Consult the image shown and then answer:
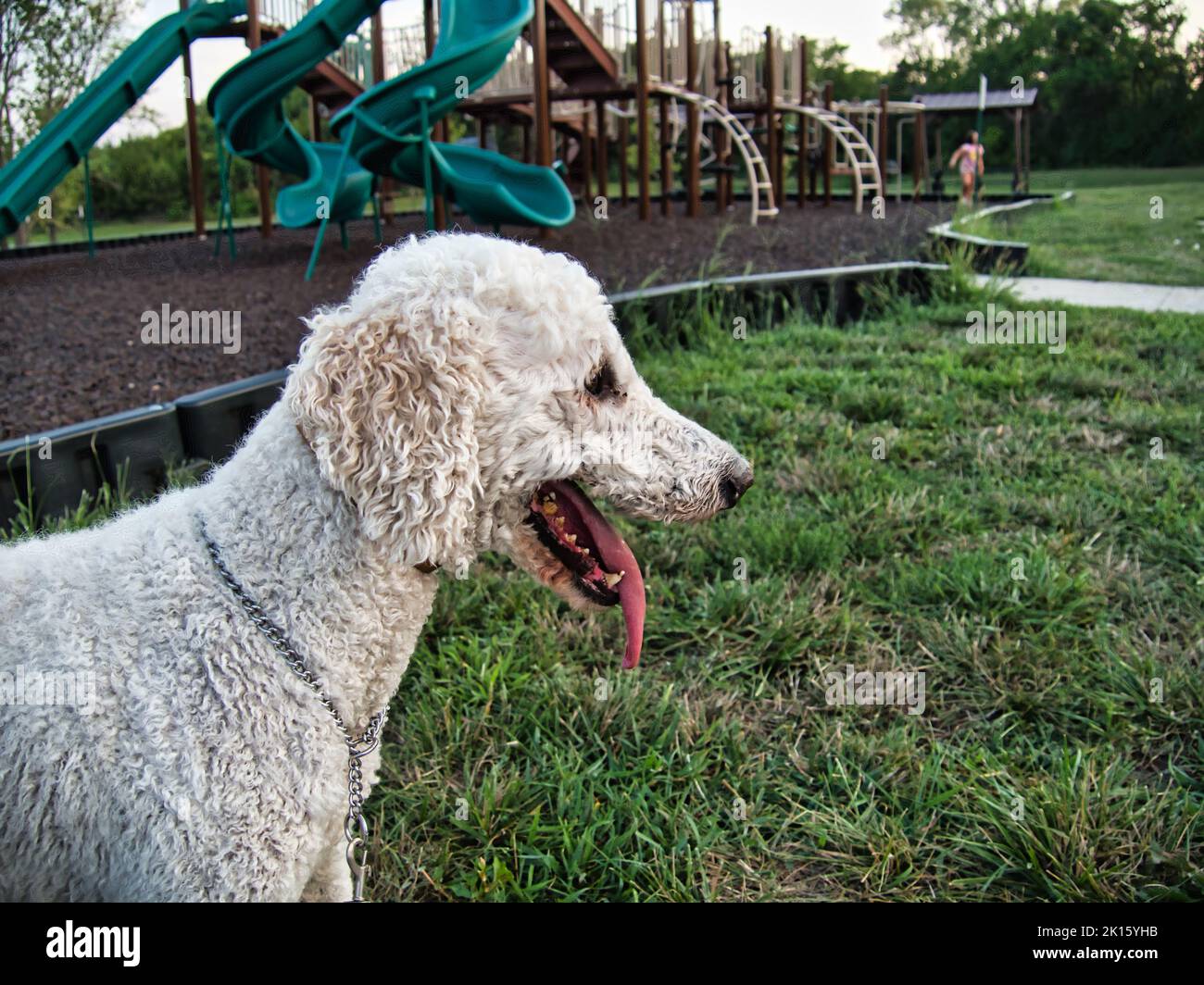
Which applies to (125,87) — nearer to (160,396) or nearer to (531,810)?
(160,396)

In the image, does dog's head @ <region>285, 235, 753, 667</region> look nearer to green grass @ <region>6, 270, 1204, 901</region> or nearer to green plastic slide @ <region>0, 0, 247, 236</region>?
green grass @ <region>6, 270, 1204, 901</region>

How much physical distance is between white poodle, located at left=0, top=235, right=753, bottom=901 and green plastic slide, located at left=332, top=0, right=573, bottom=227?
5505mm

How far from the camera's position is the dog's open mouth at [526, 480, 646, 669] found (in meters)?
1.88

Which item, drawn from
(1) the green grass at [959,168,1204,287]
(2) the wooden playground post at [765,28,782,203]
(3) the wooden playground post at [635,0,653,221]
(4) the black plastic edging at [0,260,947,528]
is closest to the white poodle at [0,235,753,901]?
(4) the black plastic edging at [0,260,947,528]

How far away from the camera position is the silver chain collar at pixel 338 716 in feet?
5.54

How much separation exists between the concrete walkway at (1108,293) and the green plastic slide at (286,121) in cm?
550

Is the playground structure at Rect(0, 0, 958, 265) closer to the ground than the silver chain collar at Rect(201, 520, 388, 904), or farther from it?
farther from it

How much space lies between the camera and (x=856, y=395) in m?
5.21

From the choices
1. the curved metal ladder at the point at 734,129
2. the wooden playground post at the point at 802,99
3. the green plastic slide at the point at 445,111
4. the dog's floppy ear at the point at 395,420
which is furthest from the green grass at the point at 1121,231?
the dog's floppy ear at the point at 395,420

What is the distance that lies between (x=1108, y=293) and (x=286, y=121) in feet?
25.0

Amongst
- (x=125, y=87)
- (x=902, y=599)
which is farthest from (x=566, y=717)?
(x=125, y=87)

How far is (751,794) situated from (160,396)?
11.4ft

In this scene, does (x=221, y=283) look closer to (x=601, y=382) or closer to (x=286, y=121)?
(x=286, y=121)
